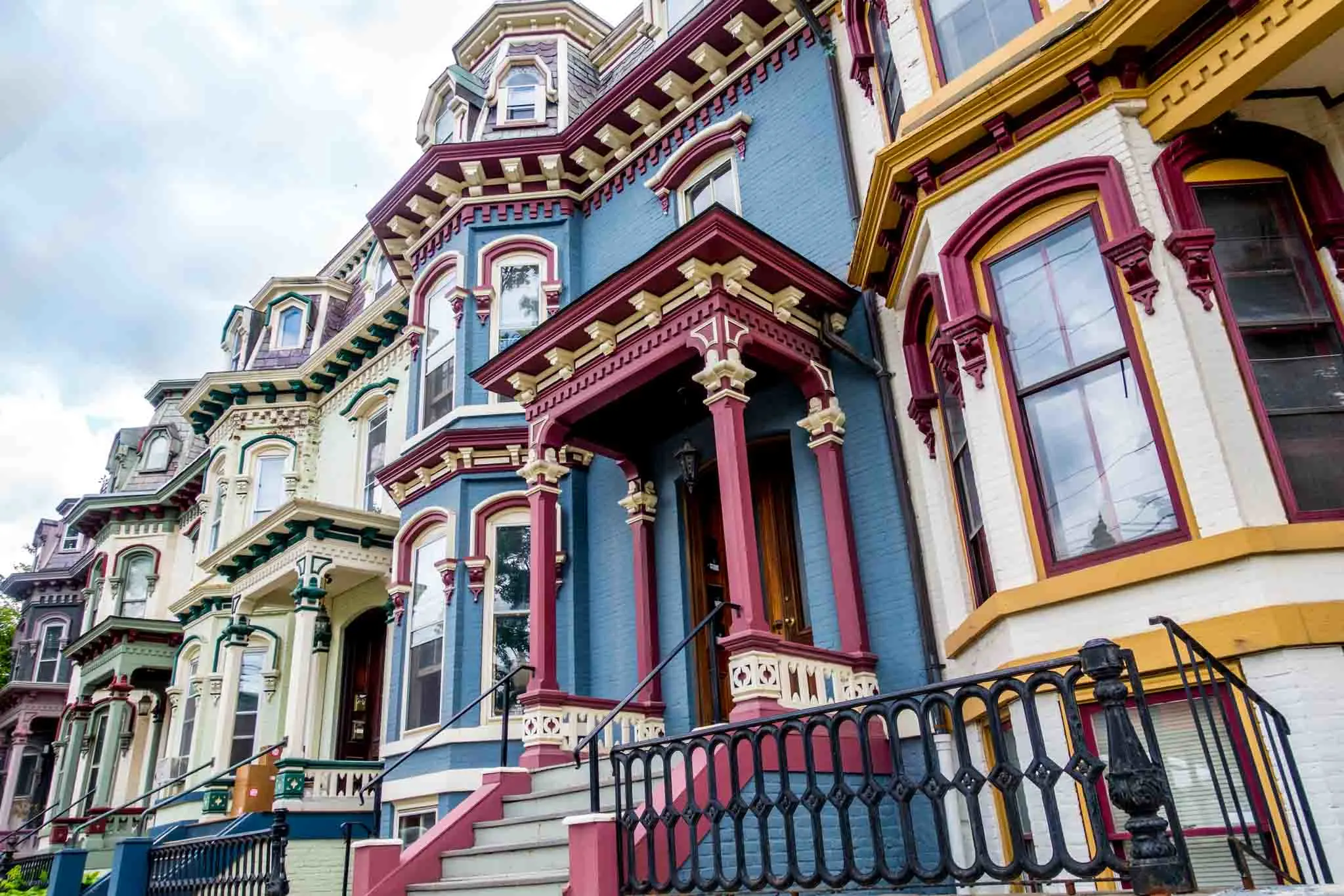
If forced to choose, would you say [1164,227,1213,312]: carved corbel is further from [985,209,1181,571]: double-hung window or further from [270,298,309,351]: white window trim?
[270,298,309,351]: white window trim

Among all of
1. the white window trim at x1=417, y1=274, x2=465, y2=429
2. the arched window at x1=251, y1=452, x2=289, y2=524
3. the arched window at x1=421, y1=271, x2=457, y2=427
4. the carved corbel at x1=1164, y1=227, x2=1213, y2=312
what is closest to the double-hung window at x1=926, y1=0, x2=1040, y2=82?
the carved corbel at x1=1164, y1=227, x2=1213, y2=312

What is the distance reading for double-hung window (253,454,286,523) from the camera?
18547mm

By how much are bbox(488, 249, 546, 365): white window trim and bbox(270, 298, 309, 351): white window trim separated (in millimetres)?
8816

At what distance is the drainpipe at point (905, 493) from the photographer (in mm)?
7406

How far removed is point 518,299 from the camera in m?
12.9

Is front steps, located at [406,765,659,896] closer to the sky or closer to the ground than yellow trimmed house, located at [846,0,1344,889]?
closer to the ground

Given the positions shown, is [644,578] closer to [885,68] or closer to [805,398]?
[805,398]

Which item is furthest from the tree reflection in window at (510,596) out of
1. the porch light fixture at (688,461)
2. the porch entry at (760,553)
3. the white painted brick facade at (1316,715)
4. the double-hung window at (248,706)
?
the white painted brick facade at (1316,715)

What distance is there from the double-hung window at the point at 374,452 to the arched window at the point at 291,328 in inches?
175

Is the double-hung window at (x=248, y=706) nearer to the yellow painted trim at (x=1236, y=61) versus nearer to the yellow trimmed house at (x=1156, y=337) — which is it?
the yellow trimmed house at (x=1156, y=337)

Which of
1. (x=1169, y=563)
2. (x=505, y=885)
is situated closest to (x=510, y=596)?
(x=505, y=885)

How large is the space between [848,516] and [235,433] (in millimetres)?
15254

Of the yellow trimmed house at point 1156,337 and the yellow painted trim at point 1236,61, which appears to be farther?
the yellow painted trim at point 1236,61

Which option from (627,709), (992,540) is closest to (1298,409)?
(992,540)
